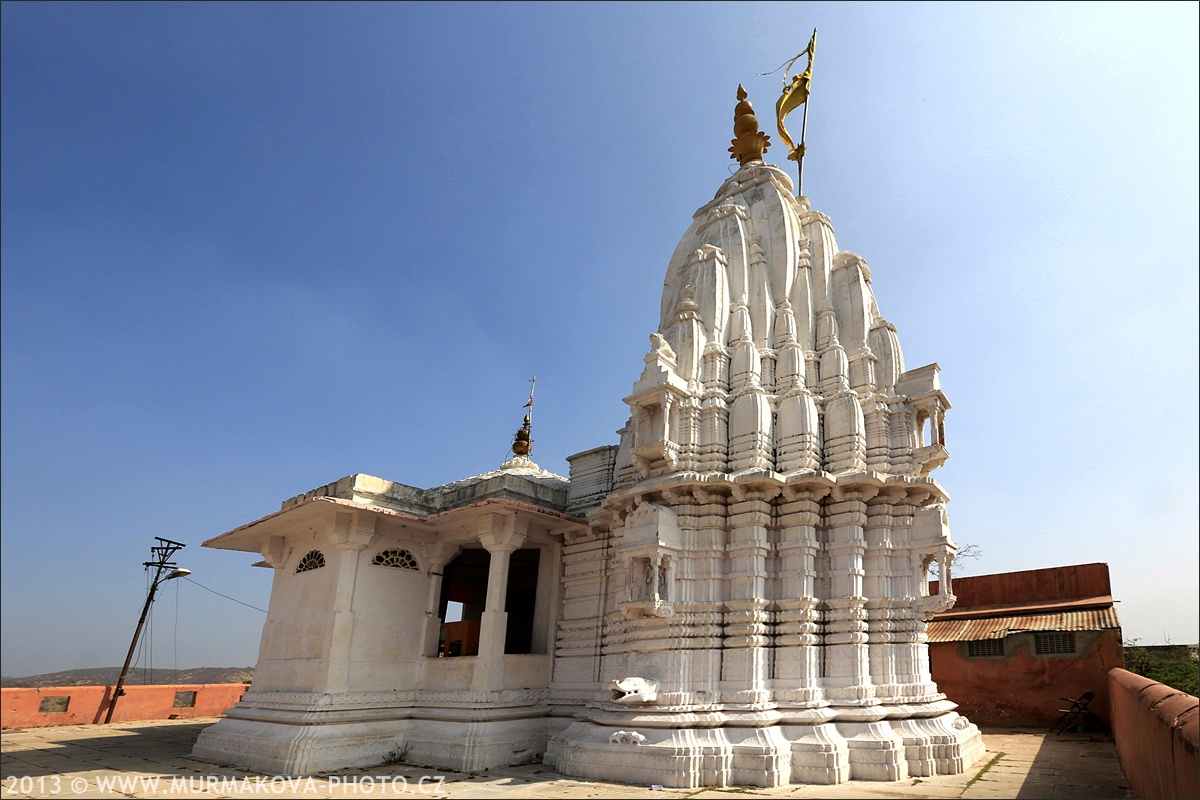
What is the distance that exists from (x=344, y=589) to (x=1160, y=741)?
12.5 meters

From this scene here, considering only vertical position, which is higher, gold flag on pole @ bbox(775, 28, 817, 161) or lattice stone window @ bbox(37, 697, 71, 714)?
gold flag on pole @ bbox(775, 28, 817, 161)

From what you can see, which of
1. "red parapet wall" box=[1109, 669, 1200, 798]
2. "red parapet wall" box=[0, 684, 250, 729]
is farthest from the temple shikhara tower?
"red parapet wall" box=[0, 684, 250, 729]

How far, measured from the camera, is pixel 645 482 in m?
13.4

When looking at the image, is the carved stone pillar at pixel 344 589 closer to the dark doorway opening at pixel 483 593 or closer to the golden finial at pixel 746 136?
the dark doorway opening at pixel 483 593

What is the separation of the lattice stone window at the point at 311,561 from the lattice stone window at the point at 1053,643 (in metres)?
17.0

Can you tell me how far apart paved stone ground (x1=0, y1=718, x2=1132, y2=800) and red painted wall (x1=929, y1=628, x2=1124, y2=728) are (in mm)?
2261

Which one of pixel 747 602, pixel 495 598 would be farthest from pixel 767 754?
pixel 495 598

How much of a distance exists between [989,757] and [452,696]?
31.4ft

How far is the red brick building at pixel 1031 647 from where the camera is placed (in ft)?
58.2

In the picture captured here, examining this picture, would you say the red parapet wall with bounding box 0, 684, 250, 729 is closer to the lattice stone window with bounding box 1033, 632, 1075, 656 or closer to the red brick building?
Result: the red brick building

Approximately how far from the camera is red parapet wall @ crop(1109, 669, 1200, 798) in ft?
18.2

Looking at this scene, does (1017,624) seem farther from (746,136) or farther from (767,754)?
(746,136)

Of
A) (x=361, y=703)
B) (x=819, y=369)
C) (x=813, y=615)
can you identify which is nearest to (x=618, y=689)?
(x=813, y=615)

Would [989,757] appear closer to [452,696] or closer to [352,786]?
[452,696]
